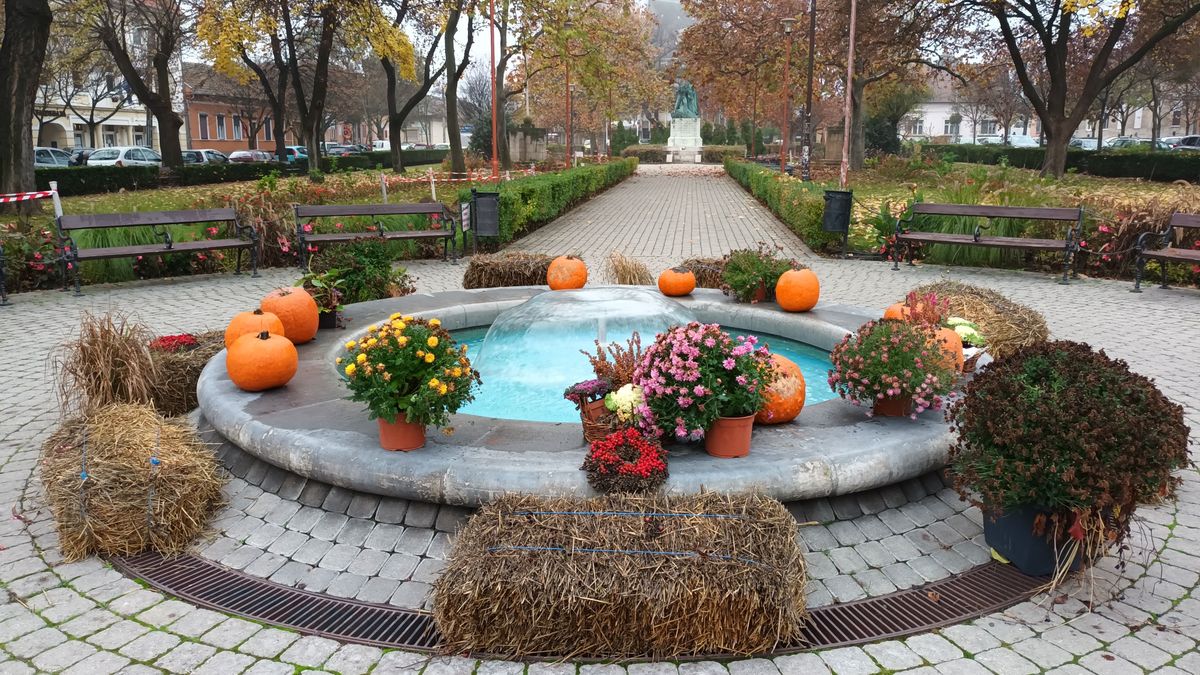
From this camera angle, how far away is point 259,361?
5.25m

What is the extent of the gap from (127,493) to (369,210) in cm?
993

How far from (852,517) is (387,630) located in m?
2.38

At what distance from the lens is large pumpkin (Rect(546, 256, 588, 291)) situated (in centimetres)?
891

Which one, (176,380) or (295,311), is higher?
(295,311)

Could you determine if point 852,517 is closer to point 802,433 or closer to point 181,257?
point 802,433

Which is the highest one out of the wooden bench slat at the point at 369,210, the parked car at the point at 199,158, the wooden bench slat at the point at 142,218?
the parked car at the point at 199,158

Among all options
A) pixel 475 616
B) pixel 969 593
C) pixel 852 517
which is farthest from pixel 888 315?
pixel 475 616

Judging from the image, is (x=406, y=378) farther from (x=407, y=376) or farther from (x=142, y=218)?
(x=142, y=218)

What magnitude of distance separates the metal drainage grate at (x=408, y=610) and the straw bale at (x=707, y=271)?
6.06 metres

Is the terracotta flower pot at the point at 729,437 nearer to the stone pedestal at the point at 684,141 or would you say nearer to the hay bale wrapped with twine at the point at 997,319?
the hay bale wrapped with twine at the point at 997,319

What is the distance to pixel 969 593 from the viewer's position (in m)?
3.63

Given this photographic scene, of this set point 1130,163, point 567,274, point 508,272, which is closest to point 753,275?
point 567,274

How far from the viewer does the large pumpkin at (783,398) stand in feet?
15.3

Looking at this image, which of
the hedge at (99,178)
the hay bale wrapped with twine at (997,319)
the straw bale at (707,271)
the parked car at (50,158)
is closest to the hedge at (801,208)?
the straw bale at (707,271)
